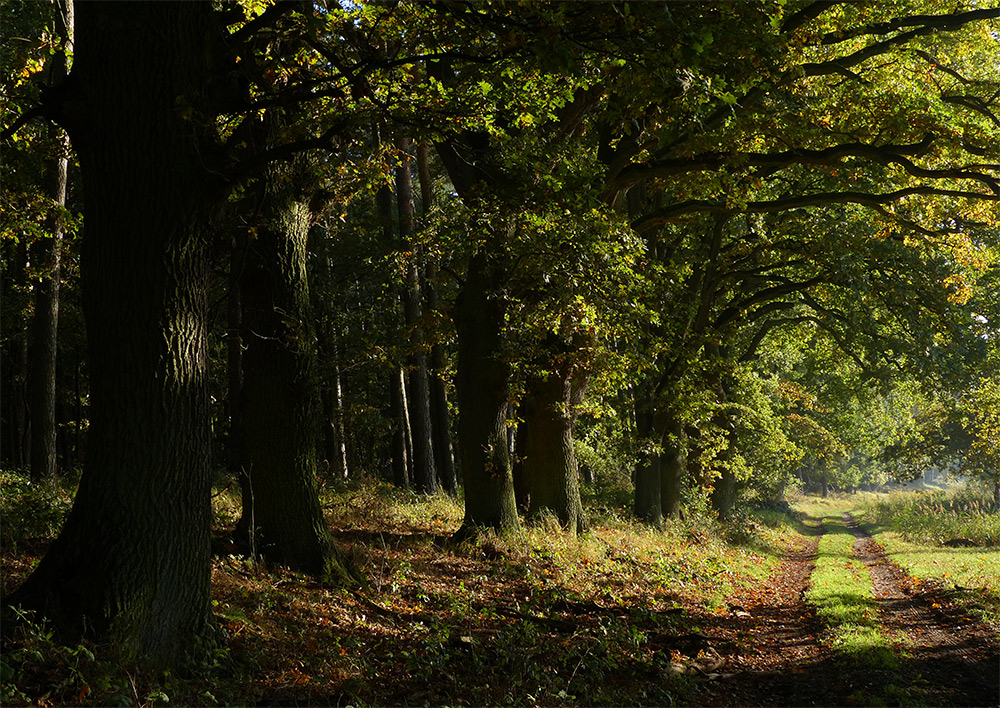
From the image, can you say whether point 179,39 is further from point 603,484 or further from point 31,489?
point 603,484

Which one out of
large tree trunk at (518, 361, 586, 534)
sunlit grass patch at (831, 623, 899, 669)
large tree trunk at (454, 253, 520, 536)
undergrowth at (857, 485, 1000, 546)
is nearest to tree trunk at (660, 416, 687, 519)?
large tree trunk at (518, 361, 586, 534)

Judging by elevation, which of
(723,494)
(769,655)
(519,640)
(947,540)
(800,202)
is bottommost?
(947,540)

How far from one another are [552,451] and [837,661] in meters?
6.41

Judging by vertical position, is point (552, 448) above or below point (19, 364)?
below

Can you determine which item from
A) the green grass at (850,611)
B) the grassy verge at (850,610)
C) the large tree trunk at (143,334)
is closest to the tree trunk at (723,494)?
the grassy verge at (850,610)

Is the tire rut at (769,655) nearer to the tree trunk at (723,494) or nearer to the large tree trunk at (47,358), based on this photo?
the large tree trunk at (47,358)

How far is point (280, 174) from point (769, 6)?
5289 mm

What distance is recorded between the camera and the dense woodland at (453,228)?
549cm

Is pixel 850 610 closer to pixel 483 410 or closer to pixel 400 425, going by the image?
pixel 483 410

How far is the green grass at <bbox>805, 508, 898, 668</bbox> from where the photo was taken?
8.59 meters

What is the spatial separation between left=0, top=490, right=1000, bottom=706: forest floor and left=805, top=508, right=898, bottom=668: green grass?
0.33 ft

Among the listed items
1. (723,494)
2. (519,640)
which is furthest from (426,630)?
(723,494)

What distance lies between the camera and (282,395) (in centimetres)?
845

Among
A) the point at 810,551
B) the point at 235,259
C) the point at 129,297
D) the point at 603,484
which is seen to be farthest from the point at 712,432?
the point at 129,297
